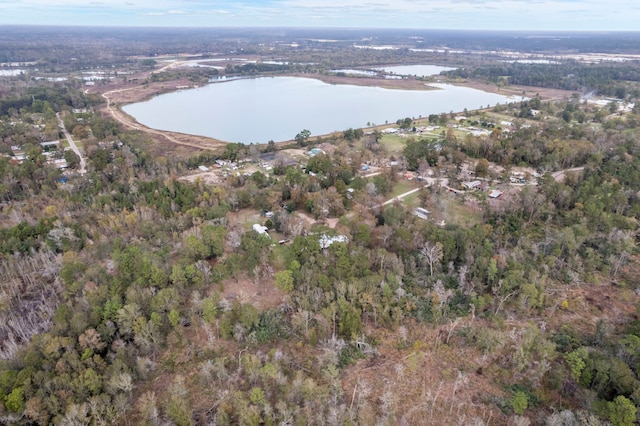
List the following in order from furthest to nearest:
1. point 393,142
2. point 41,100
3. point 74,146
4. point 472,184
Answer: point 41,100 → point 393,142 → point 74,146 → point 472,184

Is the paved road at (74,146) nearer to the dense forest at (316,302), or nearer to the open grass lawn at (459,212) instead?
the dense forest at (316,302)

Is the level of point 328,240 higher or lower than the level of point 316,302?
higher

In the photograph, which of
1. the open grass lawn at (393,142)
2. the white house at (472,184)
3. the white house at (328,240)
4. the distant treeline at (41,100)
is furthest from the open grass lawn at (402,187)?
the distant treeline at (41,100)

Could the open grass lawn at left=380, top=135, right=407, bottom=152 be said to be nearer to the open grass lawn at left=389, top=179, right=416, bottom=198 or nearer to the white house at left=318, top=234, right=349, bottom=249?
the open grass lawn at left=389, top=179, right=416, bottom=198

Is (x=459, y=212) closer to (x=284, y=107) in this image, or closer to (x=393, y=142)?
(x=393, y=142)

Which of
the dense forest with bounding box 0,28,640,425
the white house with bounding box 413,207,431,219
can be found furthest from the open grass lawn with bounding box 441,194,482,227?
the white house with bounding box 413,207,431,219

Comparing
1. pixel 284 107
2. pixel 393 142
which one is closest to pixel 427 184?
pixel 393 142
